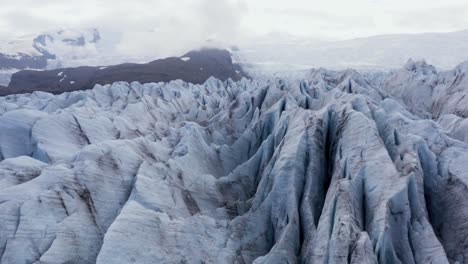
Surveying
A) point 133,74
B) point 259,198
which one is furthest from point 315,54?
point 259,198

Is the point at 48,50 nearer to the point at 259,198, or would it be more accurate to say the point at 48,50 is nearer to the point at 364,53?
the point at 364,53

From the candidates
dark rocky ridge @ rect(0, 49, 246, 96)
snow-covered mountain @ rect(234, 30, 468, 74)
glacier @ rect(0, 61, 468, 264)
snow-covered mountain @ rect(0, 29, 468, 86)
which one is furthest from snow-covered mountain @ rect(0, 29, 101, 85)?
glacier @ rect(0, 61, 468, 264)

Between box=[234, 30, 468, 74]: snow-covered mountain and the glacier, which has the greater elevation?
the glacier

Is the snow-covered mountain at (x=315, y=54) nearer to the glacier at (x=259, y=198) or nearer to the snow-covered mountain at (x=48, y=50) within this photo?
the snow-covered mountain at (x=48, y=50)

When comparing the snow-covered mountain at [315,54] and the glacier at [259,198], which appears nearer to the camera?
the glacier at [259,198]

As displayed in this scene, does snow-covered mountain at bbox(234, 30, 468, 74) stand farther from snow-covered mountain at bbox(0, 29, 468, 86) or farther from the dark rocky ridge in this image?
the dark rocky ridge

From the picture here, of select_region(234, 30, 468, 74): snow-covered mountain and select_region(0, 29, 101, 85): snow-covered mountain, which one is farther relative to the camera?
select_region(0, 29, 101, 85): snow-covered mountain

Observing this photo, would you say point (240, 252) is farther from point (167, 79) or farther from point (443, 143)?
point (167, 79)

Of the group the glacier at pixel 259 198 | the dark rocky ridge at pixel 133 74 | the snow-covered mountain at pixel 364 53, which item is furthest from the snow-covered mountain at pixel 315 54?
the glacier at pixel 259 198
